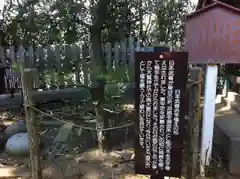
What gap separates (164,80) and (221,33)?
1162 mm

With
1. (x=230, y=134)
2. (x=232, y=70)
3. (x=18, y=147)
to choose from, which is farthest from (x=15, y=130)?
(x=232, y=70)

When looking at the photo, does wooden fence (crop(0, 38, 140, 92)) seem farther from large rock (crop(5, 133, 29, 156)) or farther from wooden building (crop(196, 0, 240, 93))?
large rock (crop(5, 133, 29, 156))

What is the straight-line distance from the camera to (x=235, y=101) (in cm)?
453

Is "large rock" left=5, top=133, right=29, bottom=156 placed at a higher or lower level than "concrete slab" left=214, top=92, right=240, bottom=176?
lower

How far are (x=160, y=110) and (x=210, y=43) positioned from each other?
1192 millimetres

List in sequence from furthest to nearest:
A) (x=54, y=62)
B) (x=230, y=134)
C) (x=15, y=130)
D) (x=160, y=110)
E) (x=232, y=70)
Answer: (x=232, y=70) → (x=54, y=62) → (x=15, y=130) → (x=230, y=134) → (x=160, y=110)

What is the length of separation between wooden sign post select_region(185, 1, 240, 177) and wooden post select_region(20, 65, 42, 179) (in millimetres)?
1925

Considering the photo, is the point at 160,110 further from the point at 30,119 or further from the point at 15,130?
the point at 15,130

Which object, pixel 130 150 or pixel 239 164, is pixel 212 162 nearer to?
pixel 239 164

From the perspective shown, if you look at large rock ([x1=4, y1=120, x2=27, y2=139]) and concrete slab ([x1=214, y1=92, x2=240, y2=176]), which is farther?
large rock ([x1=4, y1=120, x2=27, y2=139])

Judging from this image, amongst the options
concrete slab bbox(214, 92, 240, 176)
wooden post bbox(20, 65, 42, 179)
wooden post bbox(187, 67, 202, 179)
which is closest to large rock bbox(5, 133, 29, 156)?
wooden post bbox(20, 65, 42, 179)

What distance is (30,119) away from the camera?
2580 millimetres

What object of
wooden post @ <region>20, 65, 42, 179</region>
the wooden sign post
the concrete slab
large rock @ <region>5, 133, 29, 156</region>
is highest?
the wooden sign post

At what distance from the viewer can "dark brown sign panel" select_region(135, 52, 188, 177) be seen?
219 centimetres
